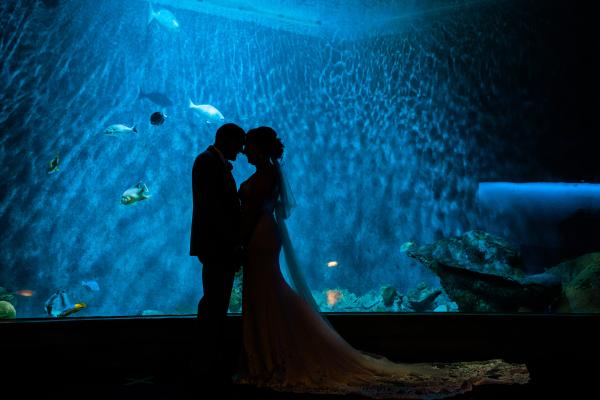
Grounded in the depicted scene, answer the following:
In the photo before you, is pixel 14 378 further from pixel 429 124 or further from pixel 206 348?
pixel 429 124

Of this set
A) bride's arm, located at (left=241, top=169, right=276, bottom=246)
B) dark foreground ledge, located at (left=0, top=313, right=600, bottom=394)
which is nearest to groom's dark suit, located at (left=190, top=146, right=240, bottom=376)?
bride's arm, located at (left=241, top=169, right=276, bottom=246)

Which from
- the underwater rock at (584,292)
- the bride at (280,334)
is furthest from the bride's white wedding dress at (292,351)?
the underwater rock at (584,292)

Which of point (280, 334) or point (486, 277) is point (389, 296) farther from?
point (280, 334)

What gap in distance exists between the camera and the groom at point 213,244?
2.46 meters

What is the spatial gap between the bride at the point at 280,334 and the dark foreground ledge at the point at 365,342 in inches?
17.4

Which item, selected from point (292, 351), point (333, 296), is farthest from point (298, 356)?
point (333, 296)

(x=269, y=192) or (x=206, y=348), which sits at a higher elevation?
(x=269, y=192)

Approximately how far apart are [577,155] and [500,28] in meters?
2.36

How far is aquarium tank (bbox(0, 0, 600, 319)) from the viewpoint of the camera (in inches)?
250

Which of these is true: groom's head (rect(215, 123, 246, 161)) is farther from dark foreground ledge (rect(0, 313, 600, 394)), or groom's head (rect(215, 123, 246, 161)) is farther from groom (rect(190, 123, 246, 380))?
dark foreground ledge (rect(0, 313, 600, 394))

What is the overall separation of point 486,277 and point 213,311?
3.52 metres

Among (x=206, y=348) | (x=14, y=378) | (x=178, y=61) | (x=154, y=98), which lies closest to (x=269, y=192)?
(x=206, y=348)

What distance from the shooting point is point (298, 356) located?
258 centimetres

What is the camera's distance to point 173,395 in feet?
7.63
